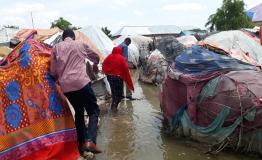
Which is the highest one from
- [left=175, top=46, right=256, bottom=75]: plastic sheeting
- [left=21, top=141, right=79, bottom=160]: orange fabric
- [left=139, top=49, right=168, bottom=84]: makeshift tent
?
[left=175, top=46, right=256, bottom=75]: plastic sheeting

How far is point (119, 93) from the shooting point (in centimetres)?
969

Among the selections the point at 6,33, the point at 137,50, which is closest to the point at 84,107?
the point at 137,50

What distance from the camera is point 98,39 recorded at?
58.2ft

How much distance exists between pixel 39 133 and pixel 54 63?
3.19 ft

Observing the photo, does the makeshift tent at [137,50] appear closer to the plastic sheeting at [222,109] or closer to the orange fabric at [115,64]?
the orange fabric at [115,64]

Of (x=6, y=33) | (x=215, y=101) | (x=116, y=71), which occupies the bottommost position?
(x=6, y=33)

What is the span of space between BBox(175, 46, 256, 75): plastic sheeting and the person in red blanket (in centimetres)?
223

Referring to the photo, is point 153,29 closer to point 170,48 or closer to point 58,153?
point 170,48

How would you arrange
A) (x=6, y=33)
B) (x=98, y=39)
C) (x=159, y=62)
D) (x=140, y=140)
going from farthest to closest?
(x=6, y=33)
(x=98, y=39)
(x=159, y=62)
(x=140, y=140)

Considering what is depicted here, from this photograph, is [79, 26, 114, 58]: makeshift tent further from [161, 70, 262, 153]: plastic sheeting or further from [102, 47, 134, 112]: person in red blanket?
[161, 70, 262, 153]: plastic sheeting

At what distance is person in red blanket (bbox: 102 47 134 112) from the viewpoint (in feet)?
31.1

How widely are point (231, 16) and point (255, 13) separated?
1418cm

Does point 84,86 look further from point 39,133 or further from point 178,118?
point 178,118

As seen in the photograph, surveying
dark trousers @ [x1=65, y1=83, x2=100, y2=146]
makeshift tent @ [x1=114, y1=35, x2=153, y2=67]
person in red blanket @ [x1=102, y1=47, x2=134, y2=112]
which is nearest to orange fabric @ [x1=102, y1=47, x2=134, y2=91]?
person in red blanket @ [x1=102, y1=47, x2=134, y2=112]
